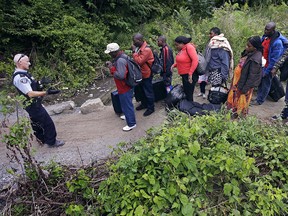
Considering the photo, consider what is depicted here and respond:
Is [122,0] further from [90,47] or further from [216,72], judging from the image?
[216,72]

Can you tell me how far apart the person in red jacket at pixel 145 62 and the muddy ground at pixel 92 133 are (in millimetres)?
323

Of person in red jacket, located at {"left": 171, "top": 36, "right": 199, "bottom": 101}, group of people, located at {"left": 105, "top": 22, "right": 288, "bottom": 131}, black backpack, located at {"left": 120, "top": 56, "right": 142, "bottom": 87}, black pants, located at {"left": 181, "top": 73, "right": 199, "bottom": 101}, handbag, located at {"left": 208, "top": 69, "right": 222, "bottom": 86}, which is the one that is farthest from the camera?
handbag, located at {"left": 208, "top": 69, "right": 222, "bottom": 86}

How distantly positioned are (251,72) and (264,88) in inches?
65.8

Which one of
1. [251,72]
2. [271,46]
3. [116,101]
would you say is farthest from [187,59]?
[116,101]

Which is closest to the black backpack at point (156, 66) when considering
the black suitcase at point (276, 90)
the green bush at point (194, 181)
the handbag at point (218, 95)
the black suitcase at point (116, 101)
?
the black suitcase at point (116, 101)

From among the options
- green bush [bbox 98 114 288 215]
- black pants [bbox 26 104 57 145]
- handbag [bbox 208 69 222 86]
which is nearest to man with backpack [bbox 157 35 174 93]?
handbag [bbox 208 69 222 86]

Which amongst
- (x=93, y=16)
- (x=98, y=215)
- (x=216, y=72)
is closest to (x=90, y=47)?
(x=93, y=16)

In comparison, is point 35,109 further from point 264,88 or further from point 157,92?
point 264,88

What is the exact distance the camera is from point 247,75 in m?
4.72

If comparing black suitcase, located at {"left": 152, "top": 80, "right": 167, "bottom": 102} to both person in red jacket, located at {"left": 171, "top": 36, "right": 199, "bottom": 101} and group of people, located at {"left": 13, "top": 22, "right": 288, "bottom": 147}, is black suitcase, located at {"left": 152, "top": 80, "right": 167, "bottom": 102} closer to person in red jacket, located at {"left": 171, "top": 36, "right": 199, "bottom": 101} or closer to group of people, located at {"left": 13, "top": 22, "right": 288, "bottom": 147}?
group of people, located at {"left": 13, "top": 22, "right": 288, "bottom": 147}

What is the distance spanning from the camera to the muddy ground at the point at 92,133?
16.1 ft

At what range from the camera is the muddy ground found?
4.91 meters

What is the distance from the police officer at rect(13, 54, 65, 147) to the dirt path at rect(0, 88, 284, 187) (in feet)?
0.81

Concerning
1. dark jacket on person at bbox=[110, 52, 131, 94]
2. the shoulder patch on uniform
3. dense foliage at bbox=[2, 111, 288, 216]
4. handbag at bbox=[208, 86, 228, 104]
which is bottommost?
handbag at bbox=[208, 86, 228, 104]
